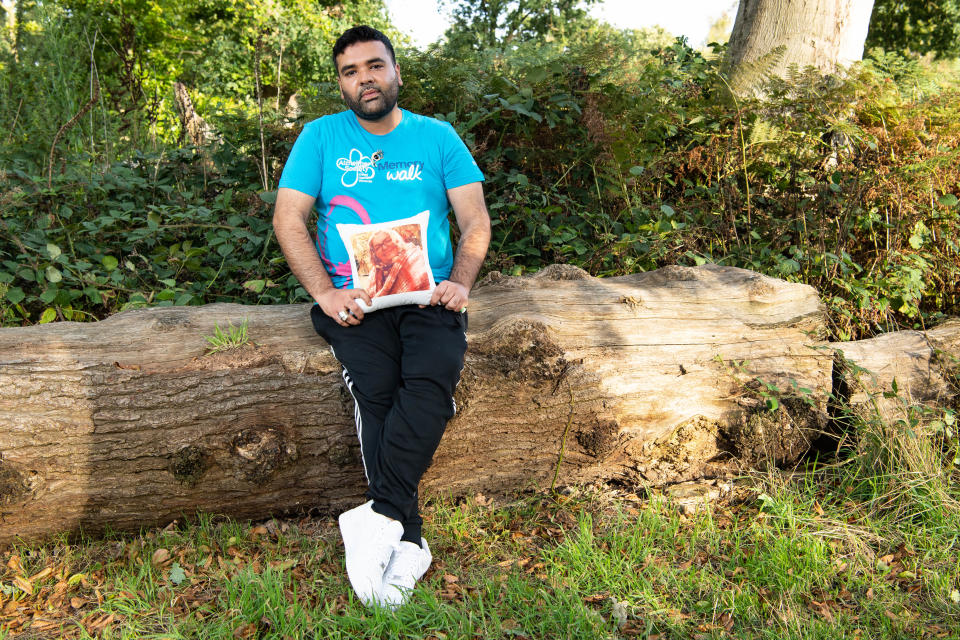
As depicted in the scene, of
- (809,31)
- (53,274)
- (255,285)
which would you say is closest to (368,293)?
(255,285)

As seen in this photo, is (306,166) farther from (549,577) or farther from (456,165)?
(549,577)

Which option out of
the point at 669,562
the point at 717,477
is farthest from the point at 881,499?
the point at 669,562

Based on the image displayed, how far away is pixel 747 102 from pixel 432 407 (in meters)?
3.42

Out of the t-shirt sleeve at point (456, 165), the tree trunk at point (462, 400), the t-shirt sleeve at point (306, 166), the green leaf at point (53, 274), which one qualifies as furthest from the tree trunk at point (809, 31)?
the green leaf at point (53, 274)

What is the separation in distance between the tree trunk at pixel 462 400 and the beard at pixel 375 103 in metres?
1.01

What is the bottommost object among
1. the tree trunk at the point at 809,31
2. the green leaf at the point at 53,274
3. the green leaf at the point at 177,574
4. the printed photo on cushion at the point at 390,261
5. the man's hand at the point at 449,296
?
the green leaf at the point at 177,574

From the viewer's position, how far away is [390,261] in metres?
3.05

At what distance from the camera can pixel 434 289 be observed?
303 cm

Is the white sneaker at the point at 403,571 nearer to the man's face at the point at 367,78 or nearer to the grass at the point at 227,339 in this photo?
the grass at the point at 227,339

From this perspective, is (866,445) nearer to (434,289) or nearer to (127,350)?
(434,289)

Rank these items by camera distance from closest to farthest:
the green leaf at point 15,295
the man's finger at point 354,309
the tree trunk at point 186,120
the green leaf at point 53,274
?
the man's finger at point 354,309
the green leaf at point 15,295
the green leaf at point 53,274
the tree trunk at point 186,120

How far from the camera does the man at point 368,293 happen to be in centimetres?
279

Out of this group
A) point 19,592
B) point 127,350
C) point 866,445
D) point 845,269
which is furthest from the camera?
point 845,269

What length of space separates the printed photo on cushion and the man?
0.11 feet
